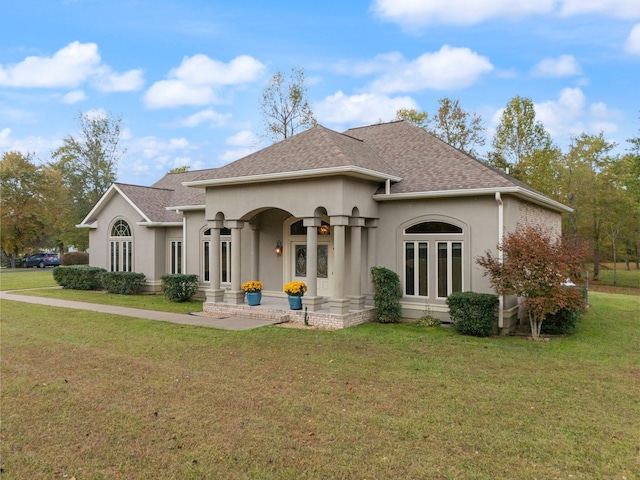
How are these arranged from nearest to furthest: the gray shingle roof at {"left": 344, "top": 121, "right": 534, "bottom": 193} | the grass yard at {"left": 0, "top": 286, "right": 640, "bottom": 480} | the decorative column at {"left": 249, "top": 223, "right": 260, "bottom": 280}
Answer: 1. the grass yard at {"left": 0, "top": 286, "right": 640, "bottom": 480}
2. the gray shingle roof at {"left": 344, "top": 121, "right": 534, "bottom": 193}
3. the decorative column at {"left": 249, "top": 223, "right": 260, "bottom": 280}

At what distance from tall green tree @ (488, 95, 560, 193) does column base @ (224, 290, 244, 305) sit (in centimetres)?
1913

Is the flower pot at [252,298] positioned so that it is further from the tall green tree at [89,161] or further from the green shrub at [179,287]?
the tall green tree at [89,161]

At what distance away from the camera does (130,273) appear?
60.7 feet

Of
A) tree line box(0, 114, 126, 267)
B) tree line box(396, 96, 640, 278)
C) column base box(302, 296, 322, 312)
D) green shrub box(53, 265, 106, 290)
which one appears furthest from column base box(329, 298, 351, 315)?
tree line box(0, 114, 126, 267)

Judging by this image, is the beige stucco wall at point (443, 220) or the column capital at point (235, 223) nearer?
the beige stucco wall at point (443, 220)

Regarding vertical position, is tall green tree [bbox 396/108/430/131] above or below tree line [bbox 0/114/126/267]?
above

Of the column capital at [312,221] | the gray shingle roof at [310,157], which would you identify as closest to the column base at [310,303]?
the column capital at [312,221]

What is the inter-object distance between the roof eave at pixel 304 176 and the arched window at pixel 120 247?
7.56 metres

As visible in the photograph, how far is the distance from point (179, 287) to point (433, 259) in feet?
30.7

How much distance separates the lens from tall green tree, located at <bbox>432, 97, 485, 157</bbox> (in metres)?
29.8

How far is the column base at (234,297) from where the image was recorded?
529 inches

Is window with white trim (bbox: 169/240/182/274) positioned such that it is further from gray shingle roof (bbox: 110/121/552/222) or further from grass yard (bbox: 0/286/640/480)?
grass yard (bbox: 0/286/640/480)

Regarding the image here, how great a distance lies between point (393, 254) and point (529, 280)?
3888mm

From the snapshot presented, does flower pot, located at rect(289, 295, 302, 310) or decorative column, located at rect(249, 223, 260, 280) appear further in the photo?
decorative column, located at rect(249, 223, 260, 280)
